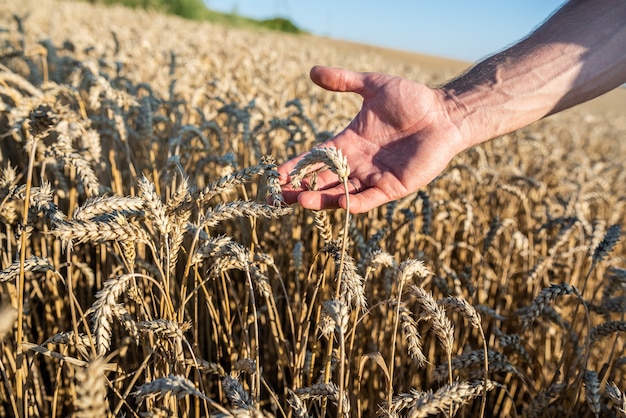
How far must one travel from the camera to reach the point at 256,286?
5.53 feet

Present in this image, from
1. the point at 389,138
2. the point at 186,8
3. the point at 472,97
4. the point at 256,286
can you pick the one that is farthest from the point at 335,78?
the point at 186,8

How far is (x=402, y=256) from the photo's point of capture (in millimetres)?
2168

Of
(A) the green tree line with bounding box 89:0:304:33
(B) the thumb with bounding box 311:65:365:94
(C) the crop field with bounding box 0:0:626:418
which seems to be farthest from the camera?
(A) the green tree line with bounding box 89:0:304:33

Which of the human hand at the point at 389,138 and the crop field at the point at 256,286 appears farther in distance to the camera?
the human hand at the point at 389,138

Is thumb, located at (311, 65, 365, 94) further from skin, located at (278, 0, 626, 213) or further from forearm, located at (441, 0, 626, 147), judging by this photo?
forearm, located at (441, 0, 626, 147)

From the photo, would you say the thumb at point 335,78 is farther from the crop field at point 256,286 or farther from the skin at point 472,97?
the crop field at point 256,286

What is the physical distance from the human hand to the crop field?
17 cm

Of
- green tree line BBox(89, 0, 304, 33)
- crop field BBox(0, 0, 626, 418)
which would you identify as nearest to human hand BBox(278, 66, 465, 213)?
crop field BBox(0, 0, 626, 418)

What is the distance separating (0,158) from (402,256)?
1782 mm

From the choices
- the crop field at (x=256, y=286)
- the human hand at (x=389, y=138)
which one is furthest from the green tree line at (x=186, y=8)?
the human hand at (x=389, y=138)

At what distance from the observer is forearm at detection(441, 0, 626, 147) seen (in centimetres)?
171

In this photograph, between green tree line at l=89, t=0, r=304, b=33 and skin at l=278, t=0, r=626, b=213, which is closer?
skin at l=278, t=0, r=626, b=213

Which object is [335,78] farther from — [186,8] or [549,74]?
[186,8]

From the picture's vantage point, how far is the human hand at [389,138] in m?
1.65
